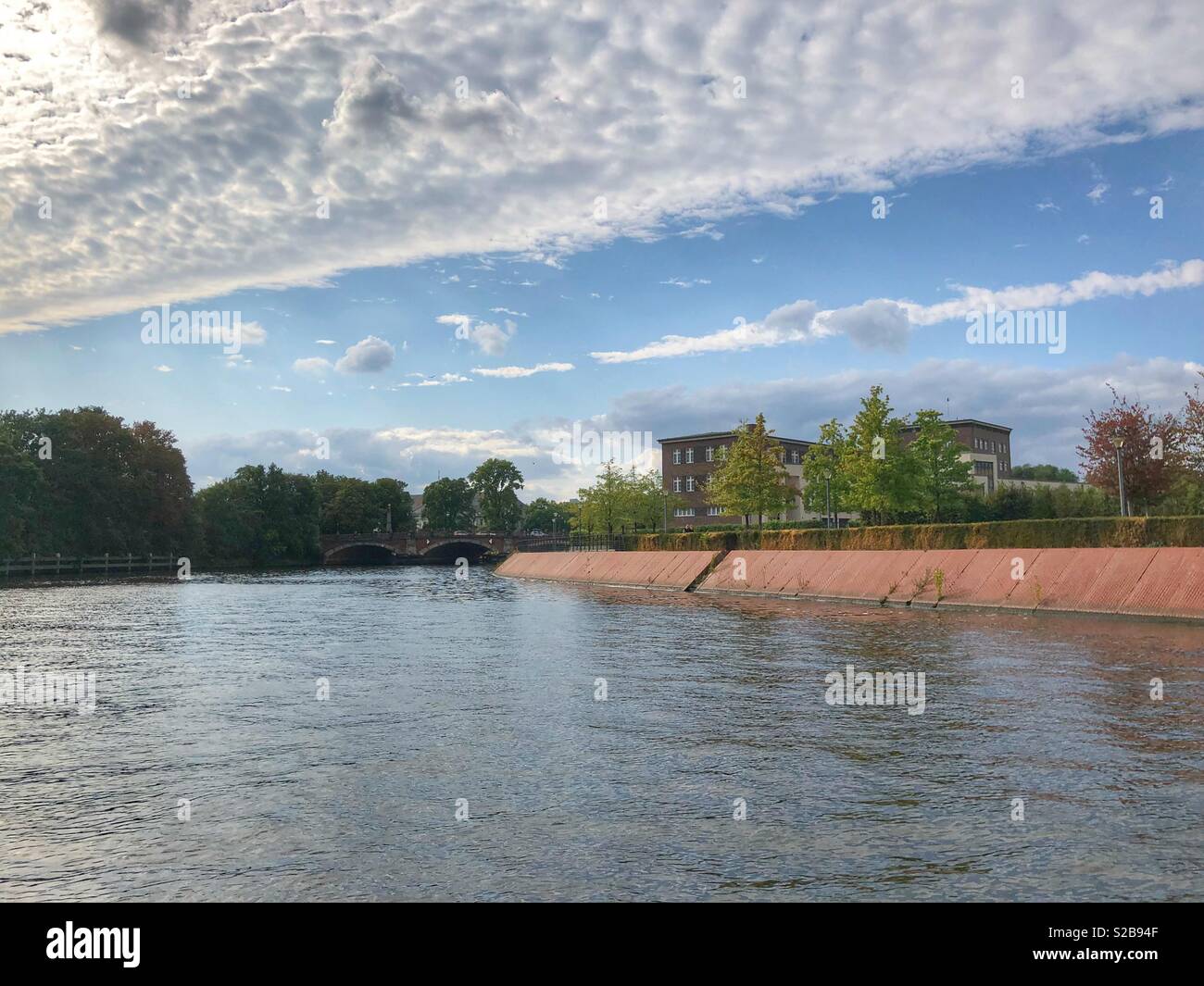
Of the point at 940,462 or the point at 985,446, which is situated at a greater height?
the point at 985,446

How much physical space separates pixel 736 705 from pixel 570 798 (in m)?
5.84

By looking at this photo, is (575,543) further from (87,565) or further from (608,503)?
(87,565)

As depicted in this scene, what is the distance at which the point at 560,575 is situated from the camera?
78.3 metres

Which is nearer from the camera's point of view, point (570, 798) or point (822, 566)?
point (570, 798)

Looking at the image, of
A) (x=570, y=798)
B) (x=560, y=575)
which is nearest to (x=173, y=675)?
(x=570, y=798)

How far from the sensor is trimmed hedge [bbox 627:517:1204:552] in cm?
3075

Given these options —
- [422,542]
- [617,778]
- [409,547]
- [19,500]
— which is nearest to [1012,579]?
[617,778]

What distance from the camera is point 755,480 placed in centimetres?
8462

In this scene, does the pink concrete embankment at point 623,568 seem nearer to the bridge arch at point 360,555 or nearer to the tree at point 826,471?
the tree at point 826,471

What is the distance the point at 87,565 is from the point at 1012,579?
91728 mm

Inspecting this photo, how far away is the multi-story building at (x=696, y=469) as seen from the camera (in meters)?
136

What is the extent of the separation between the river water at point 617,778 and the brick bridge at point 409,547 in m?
132

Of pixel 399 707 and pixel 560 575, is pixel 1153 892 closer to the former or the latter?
pixel 399 707

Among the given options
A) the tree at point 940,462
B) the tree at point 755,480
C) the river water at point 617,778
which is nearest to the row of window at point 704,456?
the tree at point 755,480
